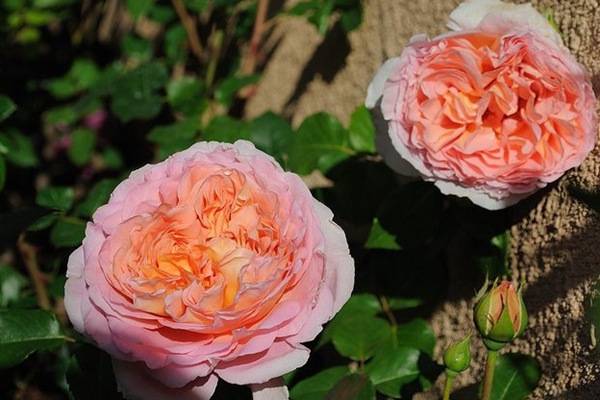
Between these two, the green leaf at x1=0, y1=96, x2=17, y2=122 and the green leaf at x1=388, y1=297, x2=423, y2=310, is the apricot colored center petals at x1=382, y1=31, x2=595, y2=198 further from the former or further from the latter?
the green leaf at x1=0, y1=96, x2=17, y2=122

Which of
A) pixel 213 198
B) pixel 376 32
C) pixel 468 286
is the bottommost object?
pixel 468 286

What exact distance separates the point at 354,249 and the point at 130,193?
460 mm

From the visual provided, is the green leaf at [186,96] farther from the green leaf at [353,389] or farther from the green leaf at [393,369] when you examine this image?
the green leaf at [353,389]

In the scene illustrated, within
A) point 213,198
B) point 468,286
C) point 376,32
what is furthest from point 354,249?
point 213,198

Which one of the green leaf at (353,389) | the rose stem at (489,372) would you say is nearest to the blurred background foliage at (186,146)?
the green leaf at (353,389)

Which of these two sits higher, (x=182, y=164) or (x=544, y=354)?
(x=182, y=164)

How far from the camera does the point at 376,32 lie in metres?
1.23

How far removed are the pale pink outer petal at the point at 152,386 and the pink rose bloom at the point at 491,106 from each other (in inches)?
11.4

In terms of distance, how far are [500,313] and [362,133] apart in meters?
0.47

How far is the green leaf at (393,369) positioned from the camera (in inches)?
37.6

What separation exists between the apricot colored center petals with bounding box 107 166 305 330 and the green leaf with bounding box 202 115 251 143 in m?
0.48

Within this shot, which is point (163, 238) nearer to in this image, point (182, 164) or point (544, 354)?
point (182, 164)

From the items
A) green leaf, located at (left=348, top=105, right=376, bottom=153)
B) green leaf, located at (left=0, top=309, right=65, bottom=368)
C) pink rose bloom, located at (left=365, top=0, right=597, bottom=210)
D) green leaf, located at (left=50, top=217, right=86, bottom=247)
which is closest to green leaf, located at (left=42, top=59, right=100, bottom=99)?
green leaf, located at (left=50, top=217, right=86, bottom=247)

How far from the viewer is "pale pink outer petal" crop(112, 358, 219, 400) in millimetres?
704
